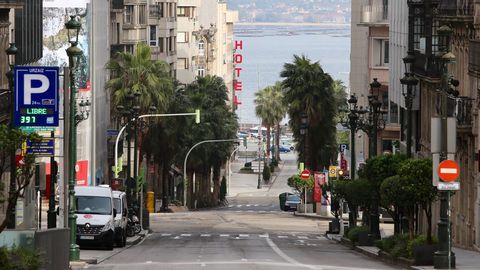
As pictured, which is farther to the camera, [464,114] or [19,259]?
[464,114]

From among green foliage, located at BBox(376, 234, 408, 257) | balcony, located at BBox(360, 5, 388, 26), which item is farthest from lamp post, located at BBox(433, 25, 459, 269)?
balcony, located at BBox(360, 5, 388, 26)

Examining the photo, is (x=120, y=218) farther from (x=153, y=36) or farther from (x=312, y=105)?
(x=153, y=36)

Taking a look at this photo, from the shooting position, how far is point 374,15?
103438 millimetres

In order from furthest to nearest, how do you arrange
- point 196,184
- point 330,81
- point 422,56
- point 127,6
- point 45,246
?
point 196,184 → point 127,6 → point 330,81 → point 422,56 → point 45,246

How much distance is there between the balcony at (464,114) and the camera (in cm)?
5347

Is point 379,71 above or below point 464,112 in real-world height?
above

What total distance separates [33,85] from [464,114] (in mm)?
21050

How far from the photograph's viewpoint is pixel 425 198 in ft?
141

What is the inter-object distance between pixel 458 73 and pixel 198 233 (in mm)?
18260

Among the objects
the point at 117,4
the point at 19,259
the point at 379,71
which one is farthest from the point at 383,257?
the point at 117,4

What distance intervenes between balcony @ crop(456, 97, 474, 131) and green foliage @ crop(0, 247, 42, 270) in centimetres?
2523

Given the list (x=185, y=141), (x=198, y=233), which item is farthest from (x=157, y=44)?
(x=198, y=233)

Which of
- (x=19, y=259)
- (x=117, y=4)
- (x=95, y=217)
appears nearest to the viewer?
(x=19, y=259)

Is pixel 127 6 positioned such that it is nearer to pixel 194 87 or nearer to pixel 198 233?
pixel 194 87
